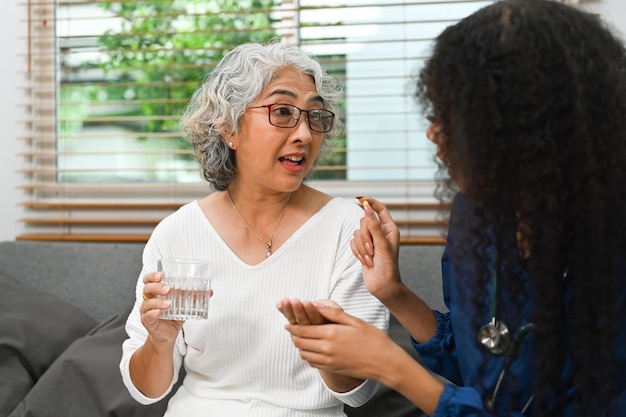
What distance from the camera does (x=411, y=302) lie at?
1603 millimetres

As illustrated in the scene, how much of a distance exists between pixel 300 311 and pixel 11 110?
Answer: 2.18m

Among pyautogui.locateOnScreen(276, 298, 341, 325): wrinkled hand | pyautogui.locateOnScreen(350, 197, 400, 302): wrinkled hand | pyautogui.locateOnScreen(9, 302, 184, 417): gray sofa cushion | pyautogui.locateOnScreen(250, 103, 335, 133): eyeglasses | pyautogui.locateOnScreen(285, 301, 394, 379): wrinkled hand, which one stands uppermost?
pyautogui.locateOnScreen(250, 103, 335, 133): eyeglasses

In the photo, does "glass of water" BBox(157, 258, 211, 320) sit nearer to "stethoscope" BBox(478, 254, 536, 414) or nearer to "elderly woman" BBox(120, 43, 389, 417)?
"elderly woman" BBox(120, 43, 389, 417)

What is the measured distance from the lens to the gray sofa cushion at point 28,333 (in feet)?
7.58

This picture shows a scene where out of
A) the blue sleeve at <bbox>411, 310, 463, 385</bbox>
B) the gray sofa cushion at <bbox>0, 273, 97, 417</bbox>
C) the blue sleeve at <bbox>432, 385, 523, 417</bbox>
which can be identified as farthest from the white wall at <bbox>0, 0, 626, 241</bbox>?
the blue sleeve at <bbox>432, 385, 523, 417</bbox>

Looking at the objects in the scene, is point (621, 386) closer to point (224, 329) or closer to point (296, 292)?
point (296, 292)

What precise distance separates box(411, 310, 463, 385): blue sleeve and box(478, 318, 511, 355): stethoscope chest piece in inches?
10.8

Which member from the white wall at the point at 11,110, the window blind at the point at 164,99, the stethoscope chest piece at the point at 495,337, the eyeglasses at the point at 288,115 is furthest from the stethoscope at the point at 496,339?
the white wall at the point at 11,110

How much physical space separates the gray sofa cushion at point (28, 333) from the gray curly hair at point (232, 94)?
81 centimetres

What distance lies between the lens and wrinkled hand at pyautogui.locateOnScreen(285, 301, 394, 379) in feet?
4.28

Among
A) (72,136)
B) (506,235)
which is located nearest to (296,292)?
(506,235)

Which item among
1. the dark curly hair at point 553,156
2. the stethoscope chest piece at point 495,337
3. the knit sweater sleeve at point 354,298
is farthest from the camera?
the knit sweater sleeve at point 354,298

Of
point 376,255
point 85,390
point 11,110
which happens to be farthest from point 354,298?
point 11,110

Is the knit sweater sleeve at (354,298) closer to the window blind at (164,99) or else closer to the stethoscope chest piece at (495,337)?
the stethoscope chest piece at (495,337)
